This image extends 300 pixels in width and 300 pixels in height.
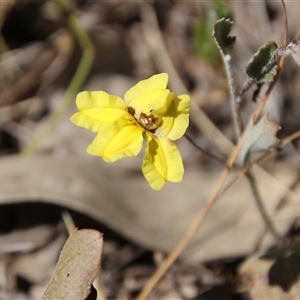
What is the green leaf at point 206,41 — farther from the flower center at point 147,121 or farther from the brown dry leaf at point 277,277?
the brown dry leaf at point 277,277

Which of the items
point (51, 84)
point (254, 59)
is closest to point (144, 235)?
point (254, 59)

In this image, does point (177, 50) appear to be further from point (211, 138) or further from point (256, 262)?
point (256, 262)

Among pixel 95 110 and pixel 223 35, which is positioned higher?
pixel 223 35

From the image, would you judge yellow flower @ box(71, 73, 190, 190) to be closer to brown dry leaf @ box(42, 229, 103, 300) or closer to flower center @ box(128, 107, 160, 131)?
flower center @ box(128, 107, 160, 131)

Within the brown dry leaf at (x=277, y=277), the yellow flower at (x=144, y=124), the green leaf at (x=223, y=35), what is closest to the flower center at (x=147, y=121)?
the yellow flower at (x=144, y=124)

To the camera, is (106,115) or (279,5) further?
(279,5)

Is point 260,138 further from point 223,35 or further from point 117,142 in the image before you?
point 117,142

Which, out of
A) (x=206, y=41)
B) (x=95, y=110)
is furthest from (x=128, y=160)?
(x=95, y=110)
